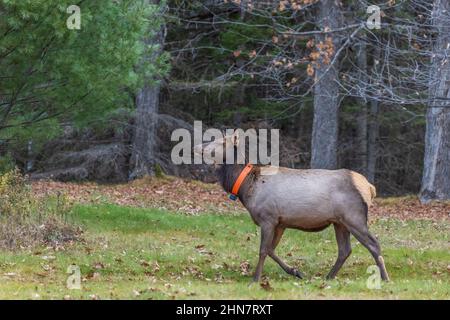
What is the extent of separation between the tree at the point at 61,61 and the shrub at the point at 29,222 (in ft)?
5.22

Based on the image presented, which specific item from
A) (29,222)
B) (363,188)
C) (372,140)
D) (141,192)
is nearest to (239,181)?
(363,188)

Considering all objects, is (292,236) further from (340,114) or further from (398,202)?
(340,114)

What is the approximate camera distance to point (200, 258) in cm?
1385

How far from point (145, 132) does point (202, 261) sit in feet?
49.6

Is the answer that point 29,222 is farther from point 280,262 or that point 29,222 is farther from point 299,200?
point 299,200

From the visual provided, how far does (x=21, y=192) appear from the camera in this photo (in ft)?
49.3

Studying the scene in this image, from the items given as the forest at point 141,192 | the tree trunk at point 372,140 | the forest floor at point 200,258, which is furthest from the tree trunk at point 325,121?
the tree trunk at point 372,140

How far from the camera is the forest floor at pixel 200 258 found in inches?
412

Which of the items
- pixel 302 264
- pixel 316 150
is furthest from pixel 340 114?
pixel 302 264

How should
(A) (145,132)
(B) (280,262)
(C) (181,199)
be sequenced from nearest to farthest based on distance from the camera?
(B) (280,262)
(C) (181,199)
(A) (145,132)

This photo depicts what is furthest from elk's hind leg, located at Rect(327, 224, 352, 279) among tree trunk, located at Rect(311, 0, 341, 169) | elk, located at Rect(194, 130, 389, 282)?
tree trunk, located at Rect(311, 0, 341, 169)

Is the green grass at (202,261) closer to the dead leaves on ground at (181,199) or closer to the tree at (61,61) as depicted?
the dead leaves on ground at (181,199)

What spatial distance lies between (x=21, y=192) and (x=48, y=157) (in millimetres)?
16260

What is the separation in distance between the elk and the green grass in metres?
0.65
